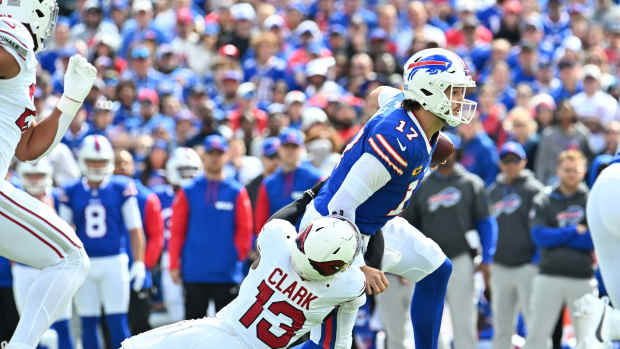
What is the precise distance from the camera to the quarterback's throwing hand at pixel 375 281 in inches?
213

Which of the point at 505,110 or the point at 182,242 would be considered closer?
the point at 182,242

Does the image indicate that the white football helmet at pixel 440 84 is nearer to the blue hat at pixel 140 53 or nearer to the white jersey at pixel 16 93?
the white jersey at pixel 16 93

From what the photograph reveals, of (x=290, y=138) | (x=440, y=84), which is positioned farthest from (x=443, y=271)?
(x=290, y=138)

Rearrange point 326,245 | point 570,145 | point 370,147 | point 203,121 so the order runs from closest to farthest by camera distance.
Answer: point 326,245 < point 370,147 < point 570,145 < point 203,121

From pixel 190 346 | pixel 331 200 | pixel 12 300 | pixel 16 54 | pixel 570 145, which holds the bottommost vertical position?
pixel 12 300

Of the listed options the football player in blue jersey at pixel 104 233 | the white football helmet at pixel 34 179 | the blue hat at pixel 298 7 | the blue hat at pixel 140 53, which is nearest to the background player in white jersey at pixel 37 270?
the white football helmet at pixel 34 179

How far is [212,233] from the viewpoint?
9.30m

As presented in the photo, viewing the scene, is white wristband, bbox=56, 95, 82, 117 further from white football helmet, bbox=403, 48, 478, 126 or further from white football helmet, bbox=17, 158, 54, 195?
white football helmet, bbox=17, 158, 54, 195

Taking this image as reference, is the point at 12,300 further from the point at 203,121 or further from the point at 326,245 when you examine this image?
the point at 326,245

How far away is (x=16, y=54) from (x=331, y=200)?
5.90ft

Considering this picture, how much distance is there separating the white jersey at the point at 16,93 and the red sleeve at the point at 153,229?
13.1 ft

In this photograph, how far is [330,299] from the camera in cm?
538

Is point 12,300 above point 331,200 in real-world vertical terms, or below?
below

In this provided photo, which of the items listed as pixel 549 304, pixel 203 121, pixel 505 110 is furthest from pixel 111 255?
pixel 505 110
